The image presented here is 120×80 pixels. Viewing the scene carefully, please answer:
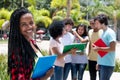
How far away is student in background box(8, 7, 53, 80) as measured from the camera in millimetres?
2332

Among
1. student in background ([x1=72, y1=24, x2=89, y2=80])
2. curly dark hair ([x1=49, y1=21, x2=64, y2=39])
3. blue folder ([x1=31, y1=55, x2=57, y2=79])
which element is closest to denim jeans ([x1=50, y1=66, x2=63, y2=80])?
curly dark hair ([x1=49, y1=21, x2=64, y2=39])

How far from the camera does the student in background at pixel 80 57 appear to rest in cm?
640

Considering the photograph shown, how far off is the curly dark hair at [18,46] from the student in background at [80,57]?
3.98 metres

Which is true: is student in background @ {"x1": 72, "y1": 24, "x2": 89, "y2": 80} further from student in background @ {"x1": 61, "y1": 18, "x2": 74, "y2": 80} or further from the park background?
the park background

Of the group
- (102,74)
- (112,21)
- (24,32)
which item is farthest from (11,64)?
(112,21)

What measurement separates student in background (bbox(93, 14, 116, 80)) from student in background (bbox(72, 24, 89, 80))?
4.24 feet

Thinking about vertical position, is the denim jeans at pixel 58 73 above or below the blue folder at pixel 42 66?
below

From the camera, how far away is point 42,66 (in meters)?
2.43

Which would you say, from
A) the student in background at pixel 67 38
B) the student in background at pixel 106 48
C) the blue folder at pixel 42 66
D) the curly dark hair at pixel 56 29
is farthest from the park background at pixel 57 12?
the blue folder at pixel 42 66

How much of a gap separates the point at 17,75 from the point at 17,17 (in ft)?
1.34

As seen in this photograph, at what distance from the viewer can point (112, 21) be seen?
3925 cm

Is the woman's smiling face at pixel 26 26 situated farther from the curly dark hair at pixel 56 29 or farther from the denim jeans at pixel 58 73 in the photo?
the denim jeans at pixel 58 73

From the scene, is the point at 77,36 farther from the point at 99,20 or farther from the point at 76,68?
the point at 99,20

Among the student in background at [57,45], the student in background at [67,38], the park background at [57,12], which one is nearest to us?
the student in background at [57,45]
